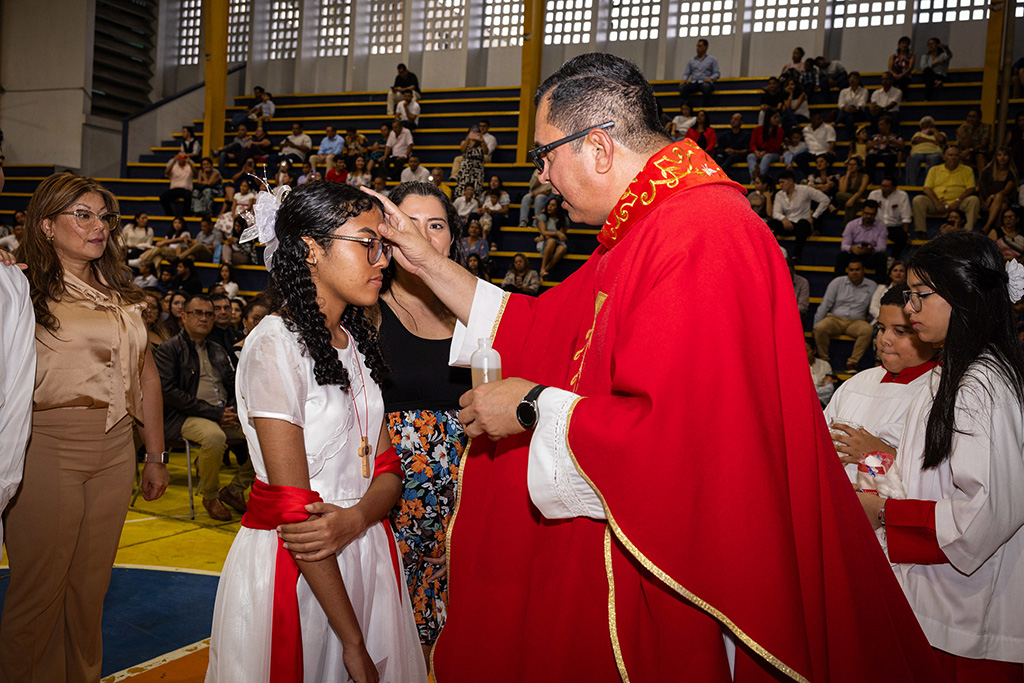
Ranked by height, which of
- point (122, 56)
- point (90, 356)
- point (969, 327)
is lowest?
point (90, 356)

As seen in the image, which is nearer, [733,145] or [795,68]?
[733,145]

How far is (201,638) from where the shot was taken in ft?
11.6

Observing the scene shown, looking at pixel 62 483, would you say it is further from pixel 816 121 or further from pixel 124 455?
pixel 816 121

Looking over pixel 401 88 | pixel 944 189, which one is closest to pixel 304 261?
pixel 944 189

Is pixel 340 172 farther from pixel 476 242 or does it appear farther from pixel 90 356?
pixel 90 356

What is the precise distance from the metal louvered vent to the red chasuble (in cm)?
1771

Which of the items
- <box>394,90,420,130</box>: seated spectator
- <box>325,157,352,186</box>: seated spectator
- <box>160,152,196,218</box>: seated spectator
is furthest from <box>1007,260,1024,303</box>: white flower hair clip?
<box>160,152,196,218</box>: seated spectator

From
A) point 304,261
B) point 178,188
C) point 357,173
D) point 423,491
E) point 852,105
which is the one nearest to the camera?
point 304,261

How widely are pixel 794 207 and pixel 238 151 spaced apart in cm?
991

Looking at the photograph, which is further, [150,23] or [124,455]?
[150,23]

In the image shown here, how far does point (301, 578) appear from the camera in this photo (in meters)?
1.89

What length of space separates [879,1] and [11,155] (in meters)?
16.5

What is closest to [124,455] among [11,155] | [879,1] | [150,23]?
[879,1]

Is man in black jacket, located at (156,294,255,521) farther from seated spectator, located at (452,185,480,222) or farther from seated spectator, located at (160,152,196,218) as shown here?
seated spectator, located at (160,152,196,218)
